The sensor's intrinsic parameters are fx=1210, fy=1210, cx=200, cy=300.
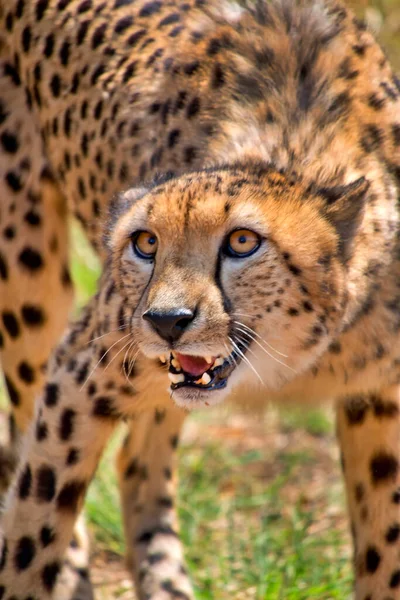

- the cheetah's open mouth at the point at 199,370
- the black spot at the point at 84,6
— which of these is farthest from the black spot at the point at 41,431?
the black spot at the point at 84,6

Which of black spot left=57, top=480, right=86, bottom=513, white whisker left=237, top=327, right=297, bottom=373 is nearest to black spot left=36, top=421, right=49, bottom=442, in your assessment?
black spot left=57, top=480, right=86, bottom=513

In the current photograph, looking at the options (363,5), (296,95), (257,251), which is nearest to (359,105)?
(296,95)

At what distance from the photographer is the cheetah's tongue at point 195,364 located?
9.05 feet

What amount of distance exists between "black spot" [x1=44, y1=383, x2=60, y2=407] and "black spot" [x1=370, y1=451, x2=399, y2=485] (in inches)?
38.0

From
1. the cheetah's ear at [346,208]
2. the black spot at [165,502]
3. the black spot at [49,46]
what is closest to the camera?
the cheetah's ear at [346,208]

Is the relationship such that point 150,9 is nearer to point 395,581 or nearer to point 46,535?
point 46,535

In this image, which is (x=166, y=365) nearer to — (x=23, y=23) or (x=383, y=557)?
(x=383, y=557)

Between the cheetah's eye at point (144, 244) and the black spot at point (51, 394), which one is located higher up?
the cheetah's eye at point (144, 244)

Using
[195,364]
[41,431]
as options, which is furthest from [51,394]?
[195,364]

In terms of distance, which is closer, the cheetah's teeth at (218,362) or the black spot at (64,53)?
the cheetah's teeth at (218,362)

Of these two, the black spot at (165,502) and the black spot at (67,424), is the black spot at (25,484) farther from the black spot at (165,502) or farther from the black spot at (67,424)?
the black spot at (165,502)

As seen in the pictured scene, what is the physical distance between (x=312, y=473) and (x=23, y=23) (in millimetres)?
2254

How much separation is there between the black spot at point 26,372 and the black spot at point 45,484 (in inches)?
36.2

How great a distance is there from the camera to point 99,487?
4801 mm
